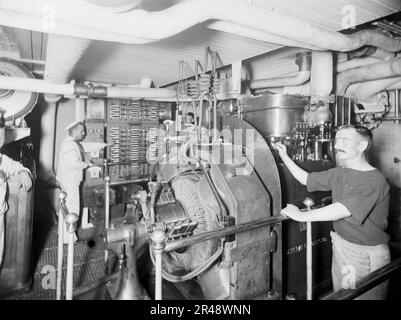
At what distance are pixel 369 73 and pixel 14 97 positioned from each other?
521cm

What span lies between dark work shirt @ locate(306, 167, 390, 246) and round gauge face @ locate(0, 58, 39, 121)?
454cm

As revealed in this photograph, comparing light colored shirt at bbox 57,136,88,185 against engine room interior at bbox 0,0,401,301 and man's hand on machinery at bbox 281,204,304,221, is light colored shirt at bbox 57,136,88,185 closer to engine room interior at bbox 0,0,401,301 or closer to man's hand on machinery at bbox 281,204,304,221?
engine room interior at bbox 0,0,401,301

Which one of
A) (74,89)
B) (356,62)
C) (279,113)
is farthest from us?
(74,89)

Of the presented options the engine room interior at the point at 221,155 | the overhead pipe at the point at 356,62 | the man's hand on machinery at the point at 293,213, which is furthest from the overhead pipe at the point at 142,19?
the overhead pipe at the point at 356,62

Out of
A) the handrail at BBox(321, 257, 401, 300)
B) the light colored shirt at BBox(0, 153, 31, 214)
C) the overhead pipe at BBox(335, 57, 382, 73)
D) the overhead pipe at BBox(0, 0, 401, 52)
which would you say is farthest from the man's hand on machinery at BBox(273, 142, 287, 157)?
the light colored shirt at BBox(0, 153, 31, 214)

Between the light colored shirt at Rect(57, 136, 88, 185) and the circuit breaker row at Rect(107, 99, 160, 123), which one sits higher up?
the circuit breaker row at Rect(107, 99, 160, 123)

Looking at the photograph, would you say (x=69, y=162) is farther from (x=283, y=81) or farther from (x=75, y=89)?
(x=283, y=81)

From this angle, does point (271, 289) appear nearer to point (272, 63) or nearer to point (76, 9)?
point (76, 9)

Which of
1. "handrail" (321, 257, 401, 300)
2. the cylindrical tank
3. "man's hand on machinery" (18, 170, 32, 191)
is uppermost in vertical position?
the cylindrical tank

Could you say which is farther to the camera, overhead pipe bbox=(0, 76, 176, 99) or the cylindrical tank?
overhead pipe bbox=(0, 76, 176, 99)

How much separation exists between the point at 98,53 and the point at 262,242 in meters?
3.23

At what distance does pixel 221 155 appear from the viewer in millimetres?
2469

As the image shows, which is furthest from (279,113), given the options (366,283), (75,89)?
(75,89)

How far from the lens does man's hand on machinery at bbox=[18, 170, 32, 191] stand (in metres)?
3.27
